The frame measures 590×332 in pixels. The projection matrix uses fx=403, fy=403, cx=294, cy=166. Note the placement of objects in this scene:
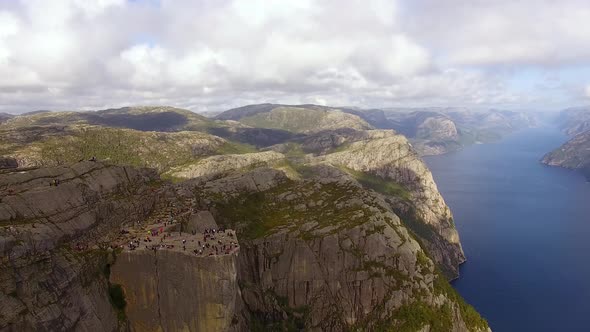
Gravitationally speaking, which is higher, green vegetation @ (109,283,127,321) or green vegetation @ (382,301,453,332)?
green vegetation @ (109,283,127,321)

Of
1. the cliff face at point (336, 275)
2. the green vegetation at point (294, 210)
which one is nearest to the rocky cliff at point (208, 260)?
the cliff face at point (336, 275)

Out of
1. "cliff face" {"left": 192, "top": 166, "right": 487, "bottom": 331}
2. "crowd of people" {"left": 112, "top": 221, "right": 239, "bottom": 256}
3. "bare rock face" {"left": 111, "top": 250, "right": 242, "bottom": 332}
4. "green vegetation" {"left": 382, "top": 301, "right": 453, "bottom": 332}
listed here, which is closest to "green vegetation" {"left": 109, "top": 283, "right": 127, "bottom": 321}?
"bare rock face" {"left": 111, "top": 250, "right": 242, "bottom": 332}

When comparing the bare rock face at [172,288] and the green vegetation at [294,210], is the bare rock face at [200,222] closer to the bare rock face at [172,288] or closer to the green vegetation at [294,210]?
the green vegetation at [294,210]

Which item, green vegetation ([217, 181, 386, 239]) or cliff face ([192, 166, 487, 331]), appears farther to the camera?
green vegetation ([217, 181, 386, 239])

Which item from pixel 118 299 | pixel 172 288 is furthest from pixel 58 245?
pixel 172 288

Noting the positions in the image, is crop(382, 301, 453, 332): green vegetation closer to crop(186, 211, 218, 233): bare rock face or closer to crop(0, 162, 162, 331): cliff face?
crop(186, 211, 218, 233): bare rock face

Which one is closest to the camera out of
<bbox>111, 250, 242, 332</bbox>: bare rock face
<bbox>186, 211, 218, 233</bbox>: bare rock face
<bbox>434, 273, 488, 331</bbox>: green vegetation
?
<bbox>111, 250, 242, 332</bbox>: bare rock face

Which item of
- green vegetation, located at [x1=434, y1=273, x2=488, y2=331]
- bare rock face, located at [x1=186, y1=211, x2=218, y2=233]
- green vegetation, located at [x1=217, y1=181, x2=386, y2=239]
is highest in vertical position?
bare rock face, located at [x1=186, y1=211, x2=218, y2=233]
